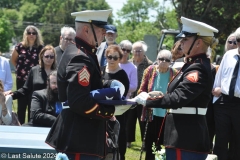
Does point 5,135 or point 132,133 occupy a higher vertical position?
point 5,135

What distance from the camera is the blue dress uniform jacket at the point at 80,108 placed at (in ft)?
12.0

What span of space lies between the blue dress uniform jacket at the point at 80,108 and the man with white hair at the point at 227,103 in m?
3.25

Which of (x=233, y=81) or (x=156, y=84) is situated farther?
(x=156, y=84)

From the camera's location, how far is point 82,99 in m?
3.66

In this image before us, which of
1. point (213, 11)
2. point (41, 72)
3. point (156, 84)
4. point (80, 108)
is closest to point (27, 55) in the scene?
point (41, 72)

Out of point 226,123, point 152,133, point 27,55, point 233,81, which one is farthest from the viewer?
point 27,55

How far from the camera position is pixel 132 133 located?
29.1 ft

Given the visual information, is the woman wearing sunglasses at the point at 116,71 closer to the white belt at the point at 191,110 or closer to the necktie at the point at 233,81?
the necktie at the point at 233,81

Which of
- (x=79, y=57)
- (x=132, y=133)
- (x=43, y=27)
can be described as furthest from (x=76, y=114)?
(x=43, y=27)

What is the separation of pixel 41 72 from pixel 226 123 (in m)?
2.93

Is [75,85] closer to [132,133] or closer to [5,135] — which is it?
[5,135]

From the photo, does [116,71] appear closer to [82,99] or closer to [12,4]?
[82,99]

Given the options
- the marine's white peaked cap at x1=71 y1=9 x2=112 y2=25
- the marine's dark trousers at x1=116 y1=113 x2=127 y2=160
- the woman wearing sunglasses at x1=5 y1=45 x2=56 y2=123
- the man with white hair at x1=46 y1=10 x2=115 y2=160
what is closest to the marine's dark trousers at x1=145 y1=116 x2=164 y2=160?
the marine's dark trousers at x1=116 y1=113 x2=127 y2=160

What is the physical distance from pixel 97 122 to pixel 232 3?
22.3 m
